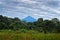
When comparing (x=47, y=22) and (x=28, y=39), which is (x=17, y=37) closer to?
(x=28, y=39)

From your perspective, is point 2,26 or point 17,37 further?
point 2,26

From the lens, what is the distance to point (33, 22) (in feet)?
71.3

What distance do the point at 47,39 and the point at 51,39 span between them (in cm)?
21

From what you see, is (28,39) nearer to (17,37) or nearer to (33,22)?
(17,37)

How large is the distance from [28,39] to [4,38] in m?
1.23

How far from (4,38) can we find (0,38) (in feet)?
0.73

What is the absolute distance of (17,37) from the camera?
8.91 meters

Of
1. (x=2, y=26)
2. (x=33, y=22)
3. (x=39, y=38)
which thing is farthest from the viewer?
(x=33, y=22)

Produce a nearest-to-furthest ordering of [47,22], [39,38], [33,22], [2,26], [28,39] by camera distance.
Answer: [28,39]
[39,38]
[2,26]
[47,22]
[33,22]

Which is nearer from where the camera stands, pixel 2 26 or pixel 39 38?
pixel 39 38

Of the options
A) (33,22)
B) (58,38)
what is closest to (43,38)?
(58,38)

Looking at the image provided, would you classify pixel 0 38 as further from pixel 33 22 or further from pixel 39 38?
pixel 33 22

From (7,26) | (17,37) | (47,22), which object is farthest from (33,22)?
(17,37)

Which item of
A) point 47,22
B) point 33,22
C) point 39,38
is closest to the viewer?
point 39,38
